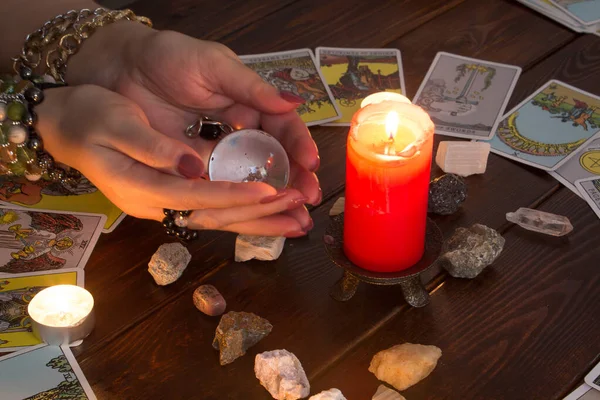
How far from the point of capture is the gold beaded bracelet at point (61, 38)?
1180mm

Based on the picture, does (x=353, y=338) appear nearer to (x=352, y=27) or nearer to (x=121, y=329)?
(x=121, y=329)

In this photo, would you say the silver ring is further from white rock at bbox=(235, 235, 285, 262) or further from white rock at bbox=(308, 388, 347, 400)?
white rock at bbox=(308, 388, 347, 400)

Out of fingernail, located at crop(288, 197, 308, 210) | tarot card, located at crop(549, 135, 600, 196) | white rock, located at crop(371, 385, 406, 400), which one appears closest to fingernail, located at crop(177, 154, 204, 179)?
fingernail, located at crop(288, 197, 308, 210)

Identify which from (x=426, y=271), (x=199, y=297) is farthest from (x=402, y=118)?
(x=199, y=297)

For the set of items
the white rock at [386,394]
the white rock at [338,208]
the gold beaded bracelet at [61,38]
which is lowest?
the white rock at [338,208]

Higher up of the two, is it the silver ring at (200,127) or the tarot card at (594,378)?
the silver ring at (200,127)

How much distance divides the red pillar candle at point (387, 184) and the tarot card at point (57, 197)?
0.40 metres

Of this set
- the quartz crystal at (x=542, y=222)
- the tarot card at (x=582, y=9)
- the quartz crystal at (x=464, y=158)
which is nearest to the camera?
the quartz crystal at (x=542, y=222)

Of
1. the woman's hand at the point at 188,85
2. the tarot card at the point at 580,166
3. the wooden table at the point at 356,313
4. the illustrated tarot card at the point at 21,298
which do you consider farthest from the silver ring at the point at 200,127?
the tarot card at the point at 580,166

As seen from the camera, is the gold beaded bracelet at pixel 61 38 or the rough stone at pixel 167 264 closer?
the rough stone at pixel 167 264

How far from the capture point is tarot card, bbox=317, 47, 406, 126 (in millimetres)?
1366

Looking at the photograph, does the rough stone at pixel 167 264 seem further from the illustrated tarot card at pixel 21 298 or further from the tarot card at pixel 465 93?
the tarot card at pixel 465 93

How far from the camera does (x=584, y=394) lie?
86cm

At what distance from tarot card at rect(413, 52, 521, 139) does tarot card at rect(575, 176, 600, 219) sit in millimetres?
177
